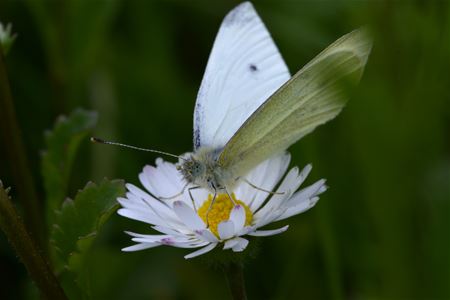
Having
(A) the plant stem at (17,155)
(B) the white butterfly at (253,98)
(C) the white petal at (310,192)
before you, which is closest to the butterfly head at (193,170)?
(B) the white butterfly at (253,98)

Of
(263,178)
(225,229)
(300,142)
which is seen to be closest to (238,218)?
(225,229)

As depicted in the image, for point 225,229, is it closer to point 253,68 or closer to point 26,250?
point 26,250

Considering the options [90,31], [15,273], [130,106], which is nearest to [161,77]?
[130,106]

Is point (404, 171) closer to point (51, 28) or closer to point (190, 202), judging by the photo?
point (190, 202)

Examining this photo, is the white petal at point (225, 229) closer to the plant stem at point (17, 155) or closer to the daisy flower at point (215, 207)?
the daisy flower at point (215, 207)

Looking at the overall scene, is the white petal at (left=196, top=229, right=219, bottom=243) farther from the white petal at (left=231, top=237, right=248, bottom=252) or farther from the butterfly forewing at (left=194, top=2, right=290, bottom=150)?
the butterfly forewing at (left=194, top=2, right=290, bottom=150)

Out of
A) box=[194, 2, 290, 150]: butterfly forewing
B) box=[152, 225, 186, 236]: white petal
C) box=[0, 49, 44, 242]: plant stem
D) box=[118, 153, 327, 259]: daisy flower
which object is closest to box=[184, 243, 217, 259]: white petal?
box=[118, 153, 327, 259]: daisy flower
